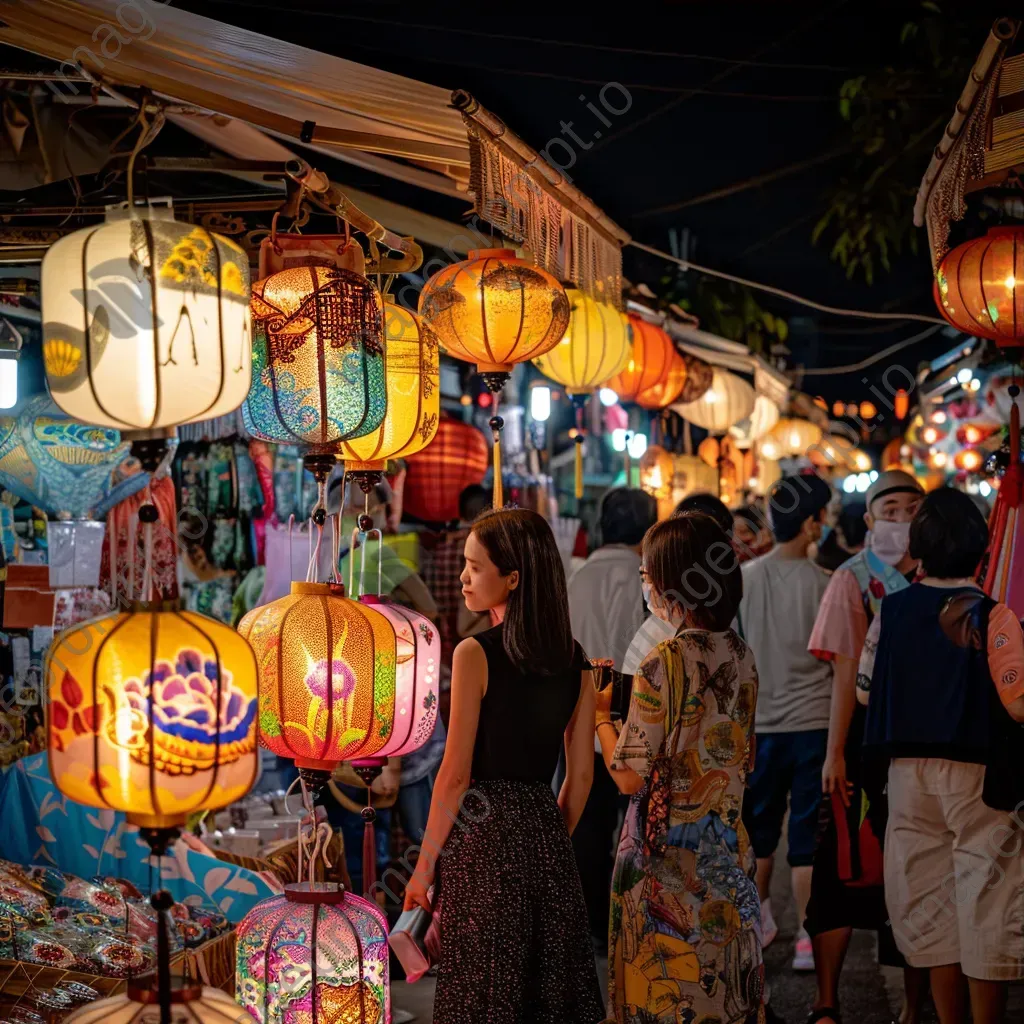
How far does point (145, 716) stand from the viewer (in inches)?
96.1

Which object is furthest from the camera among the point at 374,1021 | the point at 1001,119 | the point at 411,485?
the point at 411,485

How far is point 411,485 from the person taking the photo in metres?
7.79

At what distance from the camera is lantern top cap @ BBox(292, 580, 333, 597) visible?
3658 mm

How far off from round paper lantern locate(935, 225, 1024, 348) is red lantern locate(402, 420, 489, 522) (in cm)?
334

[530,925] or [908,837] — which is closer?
[530,925]

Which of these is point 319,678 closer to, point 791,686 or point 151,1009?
point 151,1009

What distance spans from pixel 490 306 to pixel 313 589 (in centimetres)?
148

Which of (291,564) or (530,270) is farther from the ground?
(530,270)

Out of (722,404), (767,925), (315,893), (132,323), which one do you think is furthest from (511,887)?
(722,404)

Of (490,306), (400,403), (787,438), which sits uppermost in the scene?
(787,438)

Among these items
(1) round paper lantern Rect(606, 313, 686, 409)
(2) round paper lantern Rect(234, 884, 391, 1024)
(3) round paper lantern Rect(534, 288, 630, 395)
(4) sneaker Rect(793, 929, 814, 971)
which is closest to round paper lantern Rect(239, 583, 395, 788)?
(2) round paper lantern Rect(234, 884, 391, 1024)

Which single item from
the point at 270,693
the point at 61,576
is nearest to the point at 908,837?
the point at 270,693

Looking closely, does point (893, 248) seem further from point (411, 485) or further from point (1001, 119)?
point (1001, 119)

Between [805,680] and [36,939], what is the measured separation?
3.82m
